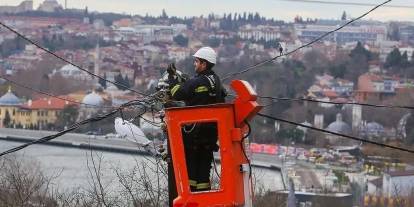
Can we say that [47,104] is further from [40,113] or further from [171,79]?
[171,79]

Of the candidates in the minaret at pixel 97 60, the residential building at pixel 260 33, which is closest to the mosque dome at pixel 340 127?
the minaret at pixel 97 60

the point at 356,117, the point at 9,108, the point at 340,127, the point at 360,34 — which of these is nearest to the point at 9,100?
the point at 9,108

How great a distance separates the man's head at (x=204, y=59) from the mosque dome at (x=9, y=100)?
219 ft

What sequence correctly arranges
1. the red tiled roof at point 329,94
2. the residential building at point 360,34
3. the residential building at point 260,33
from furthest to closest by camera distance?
the residential building at point 260,33
the residential building at point 360,34
the red tiled roof at point 329,94

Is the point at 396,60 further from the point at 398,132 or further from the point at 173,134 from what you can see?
the point at 173,134

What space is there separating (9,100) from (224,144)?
2651 inches

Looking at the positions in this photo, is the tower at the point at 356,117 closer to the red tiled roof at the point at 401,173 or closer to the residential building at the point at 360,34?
the red tiled roof at the point at 401,173

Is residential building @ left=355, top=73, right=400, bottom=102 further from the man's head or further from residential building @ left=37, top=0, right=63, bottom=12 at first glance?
the man's head

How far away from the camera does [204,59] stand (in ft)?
19.1

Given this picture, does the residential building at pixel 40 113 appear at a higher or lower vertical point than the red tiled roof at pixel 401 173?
lower

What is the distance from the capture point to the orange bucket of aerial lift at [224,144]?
5.58 m

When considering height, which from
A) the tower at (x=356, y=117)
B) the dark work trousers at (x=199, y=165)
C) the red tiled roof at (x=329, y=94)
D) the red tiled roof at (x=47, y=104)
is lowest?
the tower at (x=356, y=117)

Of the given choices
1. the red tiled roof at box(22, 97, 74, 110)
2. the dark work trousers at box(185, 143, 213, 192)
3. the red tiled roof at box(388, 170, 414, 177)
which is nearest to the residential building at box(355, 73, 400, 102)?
the red tiled roof at box(22, 97, 74, 110)

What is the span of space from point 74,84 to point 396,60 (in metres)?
28.6
